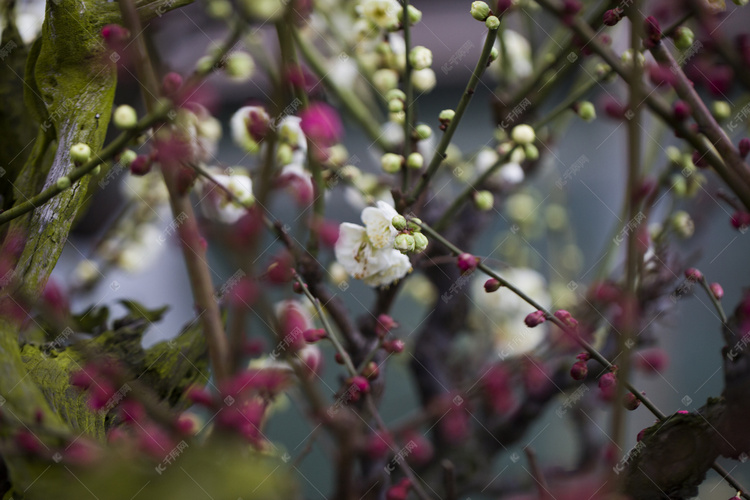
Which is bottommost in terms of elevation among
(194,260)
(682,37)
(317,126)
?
(194,260)

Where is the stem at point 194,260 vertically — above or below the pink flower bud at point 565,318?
below

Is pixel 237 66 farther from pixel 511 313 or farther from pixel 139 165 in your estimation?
pixel 511 313

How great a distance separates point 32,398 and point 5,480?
0.09 metres

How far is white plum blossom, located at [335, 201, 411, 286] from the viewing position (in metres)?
0.36

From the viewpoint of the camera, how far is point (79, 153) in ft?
1.01

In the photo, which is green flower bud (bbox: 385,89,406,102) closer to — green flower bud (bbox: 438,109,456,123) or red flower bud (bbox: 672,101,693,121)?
green flower bud (bbox: 438,109,456,123)

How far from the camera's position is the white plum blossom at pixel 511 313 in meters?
0.72

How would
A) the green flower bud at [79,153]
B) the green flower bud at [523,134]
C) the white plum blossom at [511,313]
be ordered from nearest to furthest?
the green flower bud at [79,153] → the green flower bud at [523,134] → the white plum blossom at [511,313]

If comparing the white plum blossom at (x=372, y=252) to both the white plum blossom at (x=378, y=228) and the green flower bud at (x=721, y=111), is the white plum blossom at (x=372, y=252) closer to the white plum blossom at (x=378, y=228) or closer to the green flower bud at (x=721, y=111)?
the white plum blossom at (x=378, y=228)

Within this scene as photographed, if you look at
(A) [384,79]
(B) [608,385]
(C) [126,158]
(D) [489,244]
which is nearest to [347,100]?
(A) [384,79]

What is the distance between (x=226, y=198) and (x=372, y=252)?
0.12 m

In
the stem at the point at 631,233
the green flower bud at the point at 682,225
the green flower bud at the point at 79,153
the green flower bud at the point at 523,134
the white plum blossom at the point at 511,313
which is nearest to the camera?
the stem at the point at 631,233

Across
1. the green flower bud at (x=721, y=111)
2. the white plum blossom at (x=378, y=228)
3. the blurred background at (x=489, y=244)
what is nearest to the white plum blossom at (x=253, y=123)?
the white plum blossom at (x=378, y=228)

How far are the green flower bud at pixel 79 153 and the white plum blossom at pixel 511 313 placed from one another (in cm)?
51
